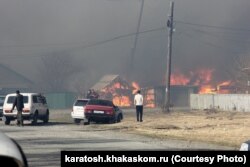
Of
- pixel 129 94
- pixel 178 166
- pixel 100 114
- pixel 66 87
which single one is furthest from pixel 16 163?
pixel 66 87

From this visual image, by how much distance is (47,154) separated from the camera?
48.9ft

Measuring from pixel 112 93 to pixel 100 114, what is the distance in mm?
47534

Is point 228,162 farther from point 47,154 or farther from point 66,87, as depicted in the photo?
point 66,87

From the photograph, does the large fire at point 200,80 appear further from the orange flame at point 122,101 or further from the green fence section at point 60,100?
the green fence section at point 60,100

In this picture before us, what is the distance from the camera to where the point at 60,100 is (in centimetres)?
7869

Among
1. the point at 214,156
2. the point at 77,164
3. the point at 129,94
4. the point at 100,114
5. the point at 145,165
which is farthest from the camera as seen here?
the point at 129,94

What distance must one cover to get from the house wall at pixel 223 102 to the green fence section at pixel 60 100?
24321mm

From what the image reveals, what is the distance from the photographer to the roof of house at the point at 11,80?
292 feet

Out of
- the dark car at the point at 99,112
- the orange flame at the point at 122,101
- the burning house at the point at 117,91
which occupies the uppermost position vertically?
the burning house at the point at 117,91

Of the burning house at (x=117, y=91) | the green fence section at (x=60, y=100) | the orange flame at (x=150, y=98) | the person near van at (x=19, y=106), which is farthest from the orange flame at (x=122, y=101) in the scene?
the person near van at (x=19, y=106)

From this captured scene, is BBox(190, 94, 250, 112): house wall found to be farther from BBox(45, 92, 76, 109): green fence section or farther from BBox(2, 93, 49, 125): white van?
BBox(45, 92, 76, 109): green fence section

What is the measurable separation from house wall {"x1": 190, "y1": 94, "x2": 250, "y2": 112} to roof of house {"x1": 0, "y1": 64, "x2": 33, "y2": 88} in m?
37.5

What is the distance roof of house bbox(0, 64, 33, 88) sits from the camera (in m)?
88.9

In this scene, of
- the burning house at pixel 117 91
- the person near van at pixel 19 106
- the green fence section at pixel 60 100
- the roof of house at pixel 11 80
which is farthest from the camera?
the roof of house at pixel 11 80
